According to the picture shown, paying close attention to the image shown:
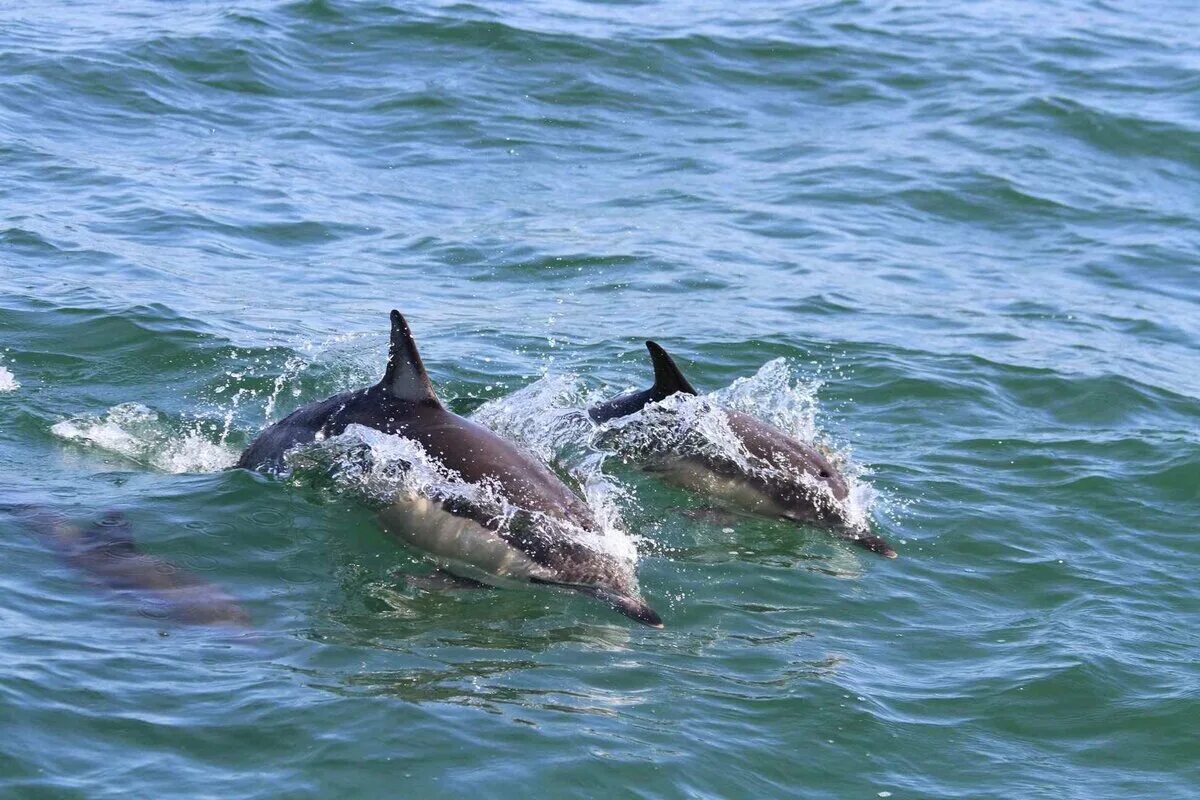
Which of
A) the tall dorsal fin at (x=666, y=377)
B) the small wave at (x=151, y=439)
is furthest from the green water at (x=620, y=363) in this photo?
the tall dorsal fin at (x=666, y=377)

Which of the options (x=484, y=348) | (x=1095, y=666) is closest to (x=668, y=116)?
(x=484, y=348)

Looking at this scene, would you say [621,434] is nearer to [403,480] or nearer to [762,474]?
[762,474]

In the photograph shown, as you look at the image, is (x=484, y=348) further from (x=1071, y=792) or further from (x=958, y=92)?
(x=958, y=92)

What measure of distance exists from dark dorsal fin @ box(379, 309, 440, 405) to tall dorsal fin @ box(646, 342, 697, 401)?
1.71 m

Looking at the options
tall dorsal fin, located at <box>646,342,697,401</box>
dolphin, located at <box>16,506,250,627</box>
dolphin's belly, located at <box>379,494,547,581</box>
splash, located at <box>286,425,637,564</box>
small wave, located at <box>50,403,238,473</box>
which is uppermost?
tall dorsal fin, located at <box>646,342,697,401</box>

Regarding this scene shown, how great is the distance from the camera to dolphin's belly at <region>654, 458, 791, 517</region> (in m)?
10.3

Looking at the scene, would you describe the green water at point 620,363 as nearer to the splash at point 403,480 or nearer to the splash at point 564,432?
the splash at point 564,432

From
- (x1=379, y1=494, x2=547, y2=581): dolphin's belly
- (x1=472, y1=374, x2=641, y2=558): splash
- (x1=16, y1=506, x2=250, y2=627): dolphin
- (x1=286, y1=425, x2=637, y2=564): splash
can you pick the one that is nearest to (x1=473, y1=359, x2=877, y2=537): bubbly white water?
(x1=472, y1=374, x2=641, y2=558): splash

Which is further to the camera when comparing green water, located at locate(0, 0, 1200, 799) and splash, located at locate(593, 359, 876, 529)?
splash, located at locate(593, 359, 876, 529)

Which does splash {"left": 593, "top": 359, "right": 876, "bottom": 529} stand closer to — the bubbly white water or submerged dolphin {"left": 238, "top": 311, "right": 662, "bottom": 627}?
the bubbly white water

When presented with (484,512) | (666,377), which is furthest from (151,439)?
(666,377)

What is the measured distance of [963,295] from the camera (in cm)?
1582

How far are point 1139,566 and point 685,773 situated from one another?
4.42m

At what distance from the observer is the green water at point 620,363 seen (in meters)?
7.27
